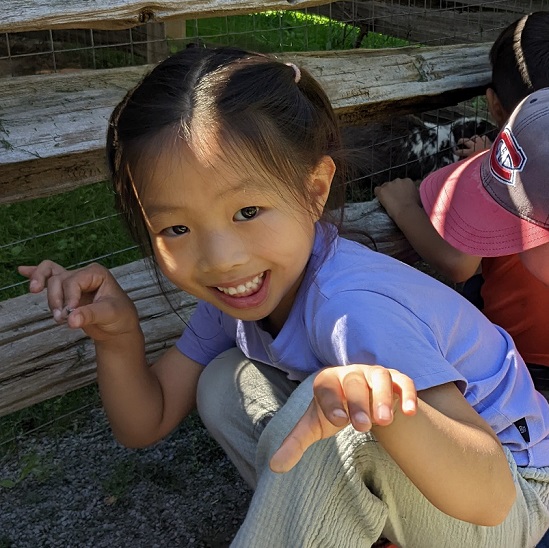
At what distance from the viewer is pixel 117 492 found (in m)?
2.35

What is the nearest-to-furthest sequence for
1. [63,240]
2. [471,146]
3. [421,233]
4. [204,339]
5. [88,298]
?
[88,298], [204,339], [421,233], [471,146], [63,240]

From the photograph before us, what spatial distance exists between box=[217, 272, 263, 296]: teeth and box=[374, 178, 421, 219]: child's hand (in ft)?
3.67

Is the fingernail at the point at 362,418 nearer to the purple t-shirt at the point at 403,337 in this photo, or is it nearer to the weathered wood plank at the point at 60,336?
the purple t-shirt at the point at 403,337

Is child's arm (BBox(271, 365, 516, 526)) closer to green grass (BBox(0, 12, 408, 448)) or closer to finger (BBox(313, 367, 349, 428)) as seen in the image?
finger (BBox(313, 367, 349, 428))

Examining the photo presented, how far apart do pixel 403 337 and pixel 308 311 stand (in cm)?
23

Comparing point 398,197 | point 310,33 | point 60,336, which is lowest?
point 310,33

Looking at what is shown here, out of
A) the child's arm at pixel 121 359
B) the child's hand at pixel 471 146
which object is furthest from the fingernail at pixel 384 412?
the child's hand at pixel 471 146

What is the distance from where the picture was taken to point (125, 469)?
96.1 inches

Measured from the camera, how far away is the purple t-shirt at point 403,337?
4.40ft

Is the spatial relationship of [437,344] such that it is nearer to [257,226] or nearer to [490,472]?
[490,472]

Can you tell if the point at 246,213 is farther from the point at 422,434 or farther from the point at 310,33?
the point at 310,33

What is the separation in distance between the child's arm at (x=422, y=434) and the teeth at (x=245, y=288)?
1.22 ft

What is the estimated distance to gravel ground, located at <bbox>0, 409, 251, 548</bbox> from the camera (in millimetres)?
2205

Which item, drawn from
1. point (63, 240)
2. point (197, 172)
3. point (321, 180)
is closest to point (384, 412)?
→ point (197, 172)
